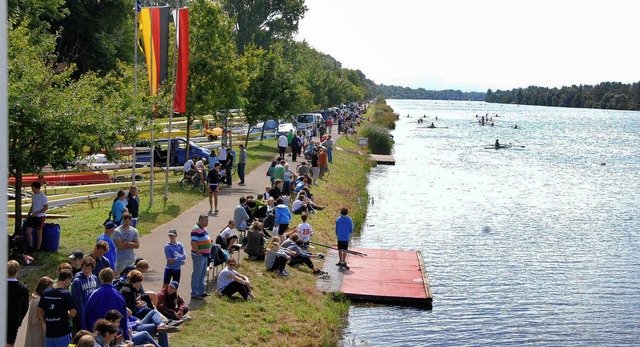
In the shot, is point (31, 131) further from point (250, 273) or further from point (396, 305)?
point (396, 305)

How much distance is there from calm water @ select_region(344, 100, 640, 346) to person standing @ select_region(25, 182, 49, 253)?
692cm

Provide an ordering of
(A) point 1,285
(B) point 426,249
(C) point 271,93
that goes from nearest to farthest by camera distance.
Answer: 1. (A) point 1,285
2. (B) point 426,249
3. (C) point 271,93

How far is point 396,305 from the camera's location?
17781 mm

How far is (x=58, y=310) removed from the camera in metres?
8.98

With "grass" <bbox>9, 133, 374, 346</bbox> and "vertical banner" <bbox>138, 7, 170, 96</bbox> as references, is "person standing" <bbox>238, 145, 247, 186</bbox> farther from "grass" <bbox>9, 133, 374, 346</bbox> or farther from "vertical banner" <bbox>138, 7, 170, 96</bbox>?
"vertical banner" <bbox>138, 7, 170, 96</bbox>

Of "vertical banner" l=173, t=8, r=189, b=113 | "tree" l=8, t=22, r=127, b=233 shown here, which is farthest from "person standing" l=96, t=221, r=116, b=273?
"vertical banner" l=173, t=8, r=189, b=113

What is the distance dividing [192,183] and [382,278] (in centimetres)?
988

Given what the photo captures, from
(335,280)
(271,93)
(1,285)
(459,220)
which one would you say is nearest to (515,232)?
(459,220)

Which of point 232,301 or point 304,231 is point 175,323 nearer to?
point 232,301

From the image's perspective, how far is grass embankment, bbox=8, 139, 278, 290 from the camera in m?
14.7

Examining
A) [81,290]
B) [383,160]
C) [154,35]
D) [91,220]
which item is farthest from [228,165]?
[383,160]

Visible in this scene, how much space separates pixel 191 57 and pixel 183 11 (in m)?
5.68

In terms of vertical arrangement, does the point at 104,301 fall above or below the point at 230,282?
above

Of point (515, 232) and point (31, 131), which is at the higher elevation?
point (31, 131)
